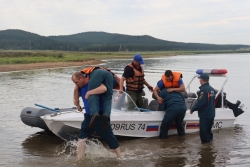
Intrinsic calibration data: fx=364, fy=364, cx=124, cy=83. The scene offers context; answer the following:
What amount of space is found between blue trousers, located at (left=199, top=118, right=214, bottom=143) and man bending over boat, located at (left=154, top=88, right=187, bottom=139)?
66cm

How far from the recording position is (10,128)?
388 inches

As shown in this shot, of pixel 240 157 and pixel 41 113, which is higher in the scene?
pixel 41 113

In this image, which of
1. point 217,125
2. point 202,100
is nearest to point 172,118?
point 202,100

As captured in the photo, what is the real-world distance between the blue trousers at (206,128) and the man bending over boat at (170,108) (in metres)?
0.66

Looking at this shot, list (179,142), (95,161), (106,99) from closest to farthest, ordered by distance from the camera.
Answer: (106,99), (95,161), (179,142)

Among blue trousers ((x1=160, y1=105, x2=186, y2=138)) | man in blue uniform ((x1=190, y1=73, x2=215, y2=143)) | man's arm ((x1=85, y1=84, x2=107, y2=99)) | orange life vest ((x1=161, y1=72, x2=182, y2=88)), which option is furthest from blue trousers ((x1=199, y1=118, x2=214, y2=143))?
man's arm ((x1=85, y1=84, x2=107, y2=99))

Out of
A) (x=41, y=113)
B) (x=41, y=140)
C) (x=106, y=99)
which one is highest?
(x=106, y=99)

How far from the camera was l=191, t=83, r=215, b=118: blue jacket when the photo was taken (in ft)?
25.2

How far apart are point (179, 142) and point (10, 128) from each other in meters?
4.59

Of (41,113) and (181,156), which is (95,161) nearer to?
(181,156)

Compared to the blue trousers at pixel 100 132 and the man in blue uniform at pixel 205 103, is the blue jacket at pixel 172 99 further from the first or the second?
the blue trousers at pixel 100 132

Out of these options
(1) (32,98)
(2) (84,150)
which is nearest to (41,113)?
(2) (84,150)

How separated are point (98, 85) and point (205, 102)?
→ 270cm

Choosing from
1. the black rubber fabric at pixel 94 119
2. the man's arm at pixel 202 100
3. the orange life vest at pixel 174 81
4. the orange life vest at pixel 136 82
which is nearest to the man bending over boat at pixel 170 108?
the orange life vest at pixel 174 81
